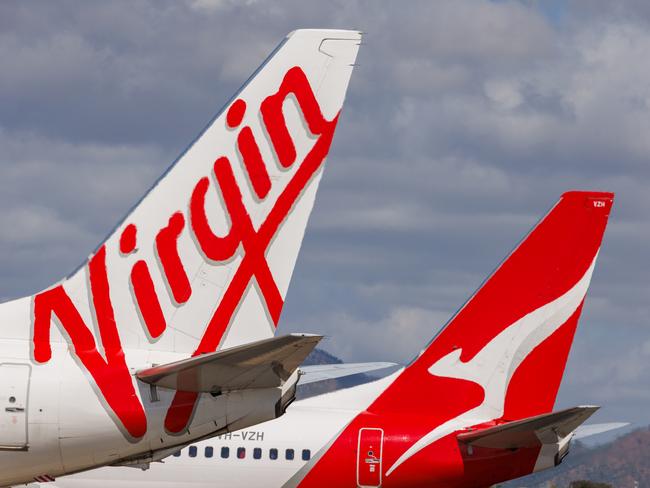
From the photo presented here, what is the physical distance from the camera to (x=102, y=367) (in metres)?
18.2

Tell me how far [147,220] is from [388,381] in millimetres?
14914

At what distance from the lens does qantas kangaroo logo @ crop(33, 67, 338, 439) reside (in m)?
18.5

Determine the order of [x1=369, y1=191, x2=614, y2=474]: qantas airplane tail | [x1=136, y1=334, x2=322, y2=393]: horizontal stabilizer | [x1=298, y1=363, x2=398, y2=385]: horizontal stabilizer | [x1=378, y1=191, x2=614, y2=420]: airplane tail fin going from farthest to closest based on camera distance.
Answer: [x1=298, y1=363, x2=398, y2=385]: horizontal stabilizer, [x1=378, y1=191, x2=614, y2=420]: airplane tail fin, [x1=369, y1=191, x2=614, y2=474]: qantas airplane tail, [x1=136, y1=334, x2=322, y2=393]: horizontal stabilizer

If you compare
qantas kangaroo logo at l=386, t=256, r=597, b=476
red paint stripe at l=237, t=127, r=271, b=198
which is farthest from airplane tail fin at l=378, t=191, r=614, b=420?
red paint stripe at l=237, t=127, r=271, b=198

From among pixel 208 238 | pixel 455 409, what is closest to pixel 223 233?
pixel 208 238

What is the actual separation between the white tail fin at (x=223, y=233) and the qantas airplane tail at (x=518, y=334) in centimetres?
1419

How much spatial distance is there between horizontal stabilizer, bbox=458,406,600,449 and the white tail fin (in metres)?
11.6

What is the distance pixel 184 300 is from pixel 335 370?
21.5 meters

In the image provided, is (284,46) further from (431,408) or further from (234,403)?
(431,408)

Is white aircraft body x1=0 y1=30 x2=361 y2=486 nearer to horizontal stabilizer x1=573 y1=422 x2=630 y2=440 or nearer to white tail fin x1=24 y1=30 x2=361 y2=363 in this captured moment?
white tail fin x1=24 y1=30 x2=361 y2=363

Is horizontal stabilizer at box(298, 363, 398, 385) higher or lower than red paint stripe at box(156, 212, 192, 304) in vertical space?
higher

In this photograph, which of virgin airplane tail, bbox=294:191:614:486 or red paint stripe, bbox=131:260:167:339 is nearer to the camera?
red paint stripe, bbox=131:260:167:339

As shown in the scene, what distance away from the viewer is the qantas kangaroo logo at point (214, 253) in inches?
730

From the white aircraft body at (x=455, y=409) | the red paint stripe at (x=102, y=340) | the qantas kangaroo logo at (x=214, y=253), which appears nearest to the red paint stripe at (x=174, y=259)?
the qantas kangaroo logo at (x=214, y=253)
